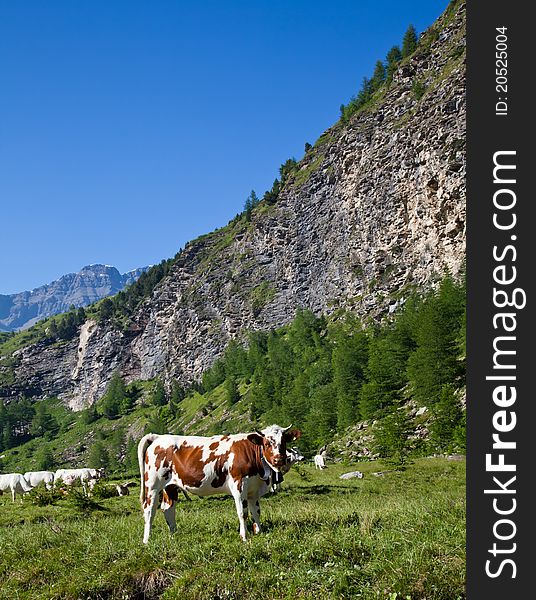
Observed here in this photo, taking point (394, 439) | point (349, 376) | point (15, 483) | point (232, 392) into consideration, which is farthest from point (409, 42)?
point (15, 483)

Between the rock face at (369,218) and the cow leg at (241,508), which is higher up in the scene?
the rock face at (369,218)

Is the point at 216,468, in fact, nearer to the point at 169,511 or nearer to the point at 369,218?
the point at 169,511

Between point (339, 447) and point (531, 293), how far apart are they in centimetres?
6426

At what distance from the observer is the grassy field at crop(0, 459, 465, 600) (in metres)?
7.13

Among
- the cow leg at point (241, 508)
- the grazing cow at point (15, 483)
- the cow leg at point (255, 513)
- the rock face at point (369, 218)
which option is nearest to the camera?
the cow leg at point (241, 508)

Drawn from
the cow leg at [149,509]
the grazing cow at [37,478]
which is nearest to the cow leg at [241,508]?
the cow leg at [149,509]

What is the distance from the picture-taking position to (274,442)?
1196cm

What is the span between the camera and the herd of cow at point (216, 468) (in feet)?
39.1

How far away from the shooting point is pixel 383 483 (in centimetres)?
3241

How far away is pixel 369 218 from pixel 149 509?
134144mm

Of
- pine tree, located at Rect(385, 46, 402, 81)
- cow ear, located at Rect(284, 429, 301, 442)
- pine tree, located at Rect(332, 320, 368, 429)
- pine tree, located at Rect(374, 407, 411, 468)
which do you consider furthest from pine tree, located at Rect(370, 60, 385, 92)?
cow ear, located at Rect(284, 429, 301, 442)

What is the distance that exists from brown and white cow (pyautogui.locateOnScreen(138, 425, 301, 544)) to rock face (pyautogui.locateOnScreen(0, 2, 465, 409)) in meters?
99.0

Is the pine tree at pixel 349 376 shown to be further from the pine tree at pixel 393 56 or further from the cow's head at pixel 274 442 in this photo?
the pine tree at pixel 393 56

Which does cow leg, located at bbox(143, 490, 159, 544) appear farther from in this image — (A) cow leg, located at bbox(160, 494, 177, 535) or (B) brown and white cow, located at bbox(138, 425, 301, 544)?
(A) cow leg, located at bbox(160, 494, 177, 535)
